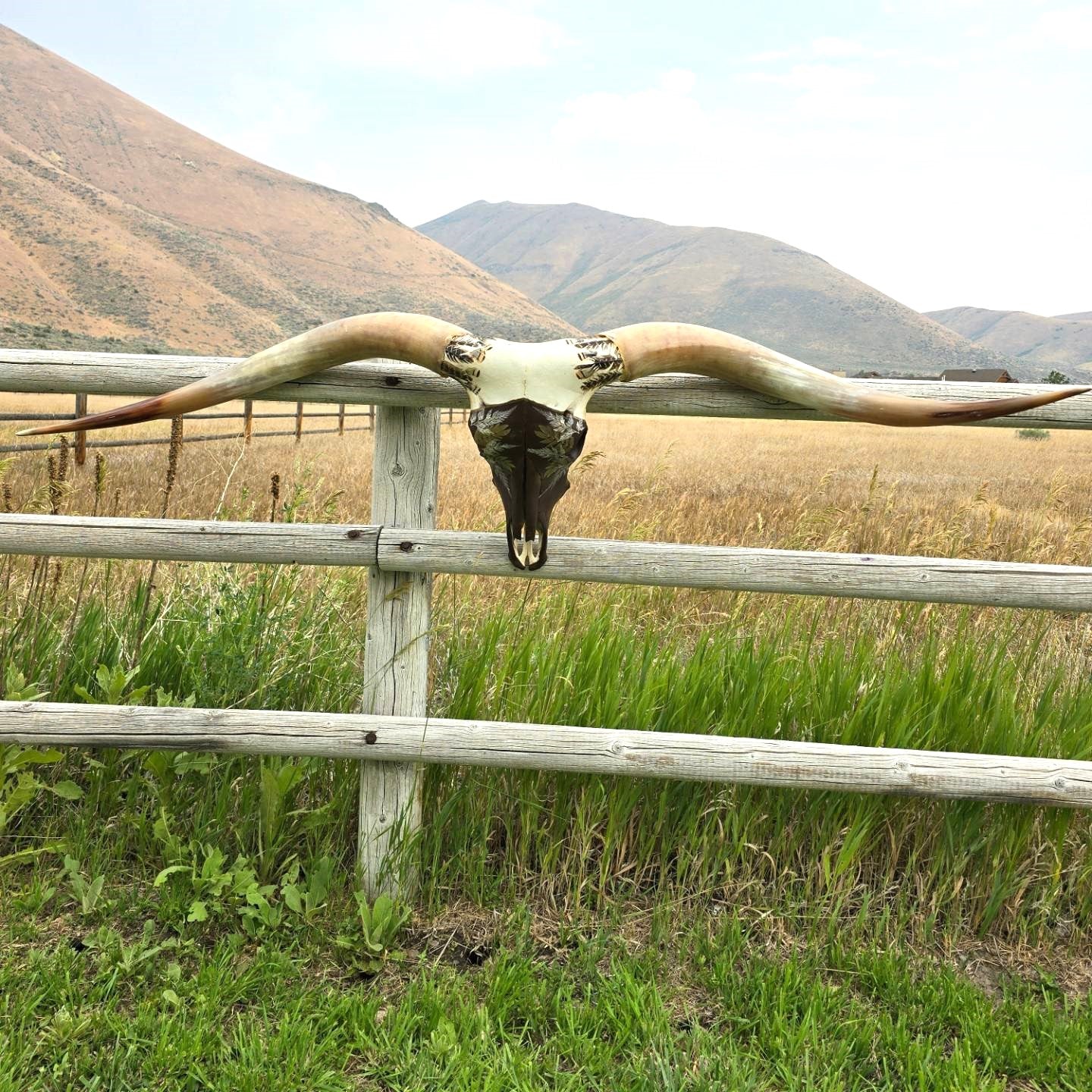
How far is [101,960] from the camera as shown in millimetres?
2057

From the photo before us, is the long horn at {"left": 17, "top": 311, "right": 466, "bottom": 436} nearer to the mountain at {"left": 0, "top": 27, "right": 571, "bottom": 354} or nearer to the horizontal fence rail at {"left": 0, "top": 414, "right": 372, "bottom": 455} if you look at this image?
the horizontal fence rail at {"left": 0, "top": 414, "right": 372, "bottom": 455}

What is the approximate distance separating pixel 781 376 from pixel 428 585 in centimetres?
115

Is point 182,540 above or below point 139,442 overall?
above

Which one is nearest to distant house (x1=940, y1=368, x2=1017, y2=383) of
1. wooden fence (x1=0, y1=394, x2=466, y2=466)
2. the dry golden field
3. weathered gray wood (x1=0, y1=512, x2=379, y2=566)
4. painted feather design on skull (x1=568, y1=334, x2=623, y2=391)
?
the dry golden field

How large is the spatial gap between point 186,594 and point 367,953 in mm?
1620

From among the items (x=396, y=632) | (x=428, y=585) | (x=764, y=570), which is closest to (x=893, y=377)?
(x=764, y=570)

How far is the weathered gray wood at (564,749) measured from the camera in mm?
2209

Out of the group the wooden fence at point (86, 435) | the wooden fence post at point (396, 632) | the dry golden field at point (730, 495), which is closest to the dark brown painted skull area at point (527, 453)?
the wooden fence post at point (396, 632)

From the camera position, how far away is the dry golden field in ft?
13.5

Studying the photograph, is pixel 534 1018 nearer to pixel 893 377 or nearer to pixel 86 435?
pixel 86 435

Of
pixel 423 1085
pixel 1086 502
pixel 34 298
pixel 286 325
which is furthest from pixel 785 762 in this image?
pixel 286 325

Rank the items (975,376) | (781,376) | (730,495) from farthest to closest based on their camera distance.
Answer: (975,376) → (730,495) → (781,376)

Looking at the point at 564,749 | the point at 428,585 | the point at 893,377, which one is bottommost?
the point at 564,749

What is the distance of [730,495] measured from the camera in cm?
862
